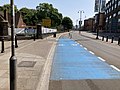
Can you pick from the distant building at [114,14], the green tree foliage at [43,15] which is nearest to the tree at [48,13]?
the green tree foliage at [43,15]

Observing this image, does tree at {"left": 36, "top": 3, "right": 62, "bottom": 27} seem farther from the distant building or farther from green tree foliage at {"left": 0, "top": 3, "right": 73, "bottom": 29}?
the distant building

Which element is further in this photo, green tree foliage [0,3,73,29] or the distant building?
green tree foliage [0,3,73,29]

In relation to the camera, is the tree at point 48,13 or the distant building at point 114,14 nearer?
the distant building at point 114,14

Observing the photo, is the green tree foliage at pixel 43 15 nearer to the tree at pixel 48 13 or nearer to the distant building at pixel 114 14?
the tree at pixel 48 13

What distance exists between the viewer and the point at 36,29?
4462 cm

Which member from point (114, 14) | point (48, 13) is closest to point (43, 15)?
point (48, 13)

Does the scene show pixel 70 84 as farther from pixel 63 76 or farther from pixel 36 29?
pixel 36 29

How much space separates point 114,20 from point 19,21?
47.9 meters

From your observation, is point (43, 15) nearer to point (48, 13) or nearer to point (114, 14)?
point (48, 13)

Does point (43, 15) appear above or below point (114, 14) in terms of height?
below

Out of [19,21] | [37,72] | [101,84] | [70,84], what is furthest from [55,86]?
[19,21]

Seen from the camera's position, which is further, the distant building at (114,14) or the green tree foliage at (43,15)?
the green tree foliage at (43,15)

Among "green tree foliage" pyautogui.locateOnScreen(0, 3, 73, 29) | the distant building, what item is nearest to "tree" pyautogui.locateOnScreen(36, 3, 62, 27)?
"green tree foliage" pyautogui.locateOnScreen(0, 3, 73, 29)

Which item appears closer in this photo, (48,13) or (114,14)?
(114,14)
